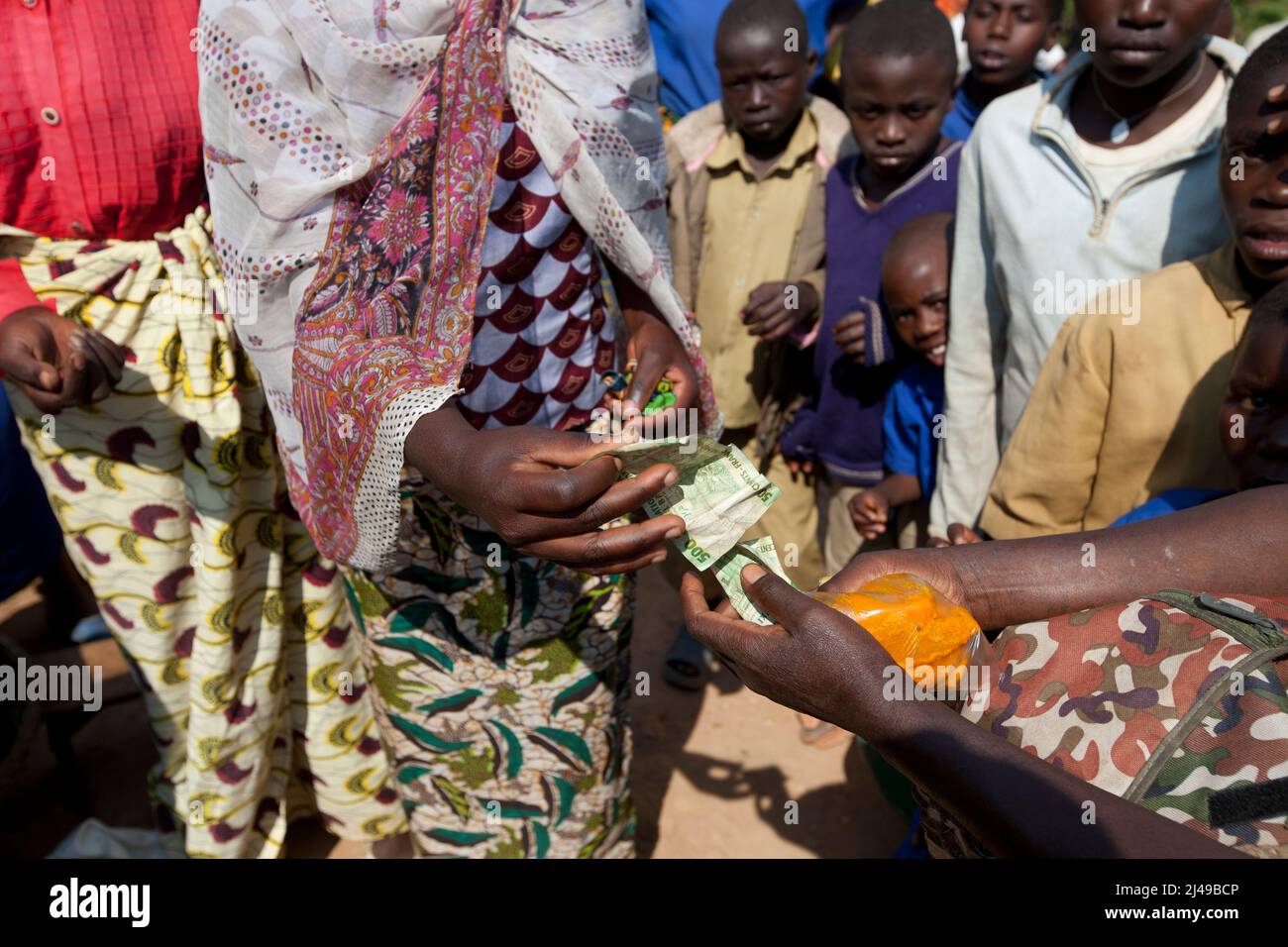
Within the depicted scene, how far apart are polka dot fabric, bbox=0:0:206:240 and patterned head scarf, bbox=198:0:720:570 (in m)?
0.42

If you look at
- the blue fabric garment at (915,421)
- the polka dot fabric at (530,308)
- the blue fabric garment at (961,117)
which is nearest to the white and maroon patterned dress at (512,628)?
the polka dot fabric at (530,308)

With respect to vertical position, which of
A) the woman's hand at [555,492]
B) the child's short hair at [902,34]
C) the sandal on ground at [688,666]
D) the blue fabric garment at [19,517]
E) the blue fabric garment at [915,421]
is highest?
the child's short hair at [902,34]

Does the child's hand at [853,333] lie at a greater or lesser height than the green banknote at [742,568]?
greater

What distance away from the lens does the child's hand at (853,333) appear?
10.2ft

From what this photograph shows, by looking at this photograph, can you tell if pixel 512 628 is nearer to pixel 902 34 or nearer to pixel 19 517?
pixel 19 517

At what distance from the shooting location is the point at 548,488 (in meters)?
1.47

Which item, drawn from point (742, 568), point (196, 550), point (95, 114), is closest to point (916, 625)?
point (742, 568)

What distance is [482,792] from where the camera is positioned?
2.42m

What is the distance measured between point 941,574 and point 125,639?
2082mm

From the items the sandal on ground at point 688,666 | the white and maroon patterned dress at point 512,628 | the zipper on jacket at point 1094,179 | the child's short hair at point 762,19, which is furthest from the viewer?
the sandal on ground at point 688,666

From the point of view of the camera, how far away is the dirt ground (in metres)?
3.21

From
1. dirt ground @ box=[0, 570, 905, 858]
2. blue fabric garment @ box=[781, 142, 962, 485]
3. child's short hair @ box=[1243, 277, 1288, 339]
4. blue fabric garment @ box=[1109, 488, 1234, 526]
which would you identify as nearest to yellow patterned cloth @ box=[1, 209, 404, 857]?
dirt ground @ box=[0, 570, 905, 858]

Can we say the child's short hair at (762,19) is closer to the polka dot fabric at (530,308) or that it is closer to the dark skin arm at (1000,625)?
the polka dot fabric at (530,308)

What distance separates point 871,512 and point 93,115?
2381mm
